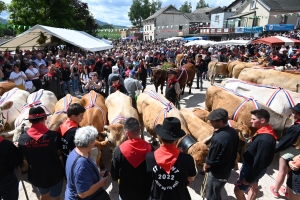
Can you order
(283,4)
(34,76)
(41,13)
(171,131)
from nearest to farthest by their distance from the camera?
(171,131), (34,76), (41,13), (283,4)

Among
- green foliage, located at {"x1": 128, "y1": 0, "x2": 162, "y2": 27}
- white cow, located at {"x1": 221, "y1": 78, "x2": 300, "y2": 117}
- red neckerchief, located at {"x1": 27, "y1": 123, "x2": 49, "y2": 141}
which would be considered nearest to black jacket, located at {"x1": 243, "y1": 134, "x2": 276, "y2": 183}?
red neckerchief, located at {"x1": 27, "y1": 123, "x2": 49, "y2": 141}

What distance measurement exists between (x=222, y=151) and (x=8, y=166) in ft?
9.35

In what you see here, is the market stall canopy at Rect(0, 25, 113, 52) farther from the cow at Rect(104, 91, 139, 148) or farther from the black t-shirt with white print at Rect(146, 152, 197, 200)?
the black t-shirt with white print at Rect(146, 152, 197, 200)

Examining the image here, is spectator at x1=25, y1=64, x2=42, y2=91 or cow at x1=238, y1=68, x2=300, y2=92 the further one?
spectator at x1=25, y1=64, x2=42, y2=91

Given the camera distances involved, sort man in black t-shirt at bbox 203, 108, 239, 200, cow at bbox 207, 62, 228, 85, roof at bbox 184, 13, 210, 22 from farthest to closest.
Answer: roof at bbox 184, 13, 210, 22 → cow at bbox 207, 62, 228, 85 → man in black t-shirt at bbox 203, 108, 239, 200

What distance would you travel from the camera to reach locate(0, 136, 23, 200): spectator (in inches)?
→ 108

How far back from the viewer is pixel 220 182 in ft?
10.1

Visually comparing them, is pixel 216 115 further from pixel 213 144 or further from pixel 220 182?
pixel 220 182

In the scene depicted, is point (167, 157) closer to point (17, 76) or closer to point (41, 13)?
point (17, 76)

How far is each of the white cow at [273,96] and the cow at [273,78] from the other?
2041mm

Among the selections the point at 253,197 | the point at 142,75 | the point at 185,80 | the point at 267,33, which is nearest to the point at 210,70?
the point at 185,80

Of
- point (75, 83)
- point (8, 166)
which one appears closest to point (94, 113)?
point (8, 166)

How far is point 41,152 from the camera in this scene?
9.25 ft

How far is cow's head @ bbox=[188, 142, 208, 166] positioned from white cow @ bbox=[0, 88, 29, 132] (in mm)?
3678
